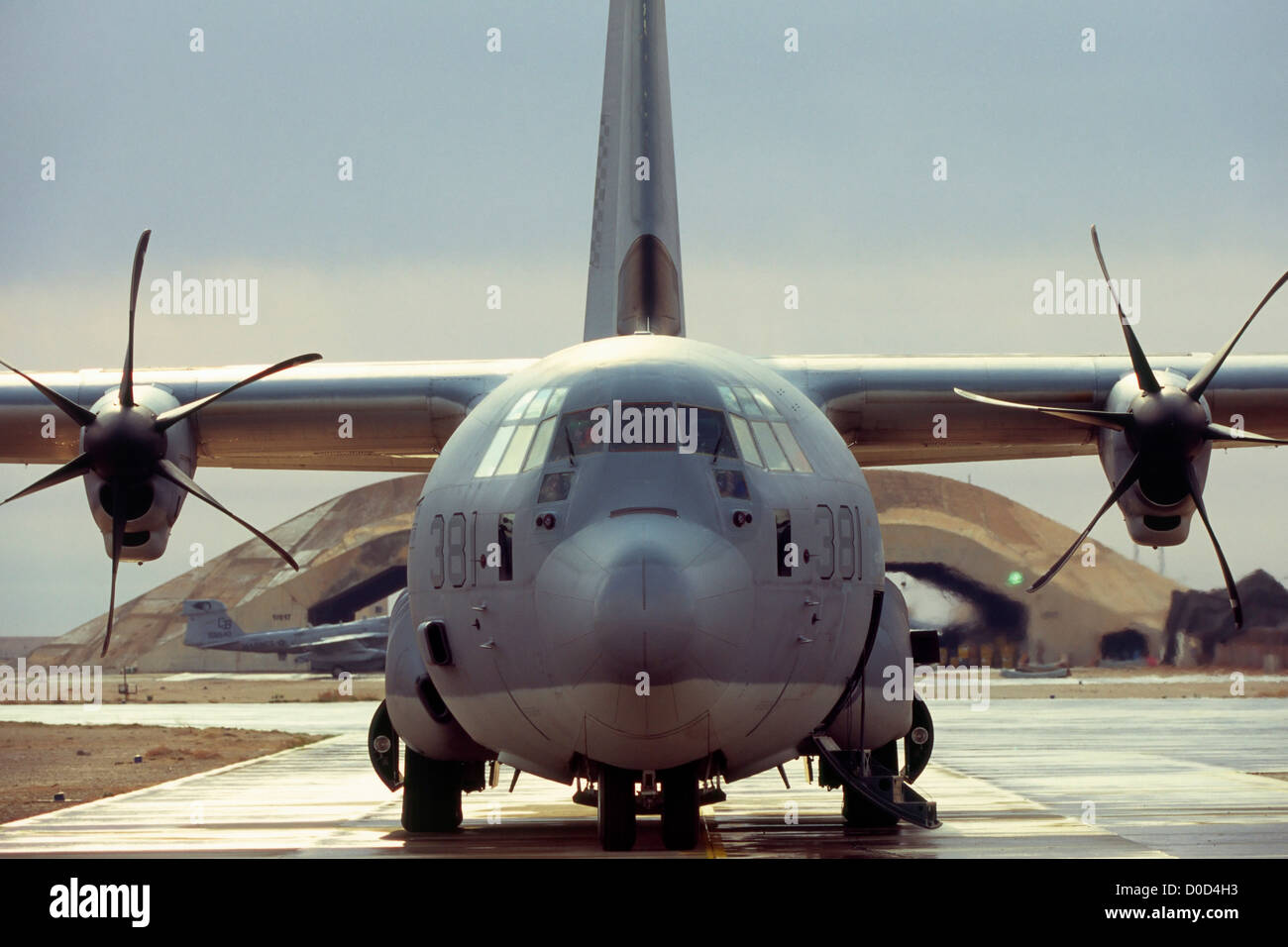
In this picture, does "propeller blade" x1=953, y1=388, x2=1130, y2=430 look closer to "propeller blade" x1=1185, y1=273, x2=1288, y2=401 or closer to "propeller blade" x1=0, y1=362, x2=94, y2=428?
"propeller blade" x1=1185, y1=273, x2=1288, y2=401

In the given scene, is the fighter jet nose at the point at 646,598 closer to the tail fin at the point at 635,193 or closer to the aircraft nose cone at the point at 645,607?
the aircraft nose cone at the point at 645,607

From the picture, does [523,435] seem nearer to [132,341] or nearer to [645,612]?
[645,612]

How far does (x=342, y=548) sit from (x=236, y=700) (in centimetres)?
2529

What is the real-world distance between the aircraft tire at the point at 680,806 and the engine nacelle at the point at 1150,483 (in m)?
6.33

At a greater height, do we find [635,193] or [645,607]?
[635,193]

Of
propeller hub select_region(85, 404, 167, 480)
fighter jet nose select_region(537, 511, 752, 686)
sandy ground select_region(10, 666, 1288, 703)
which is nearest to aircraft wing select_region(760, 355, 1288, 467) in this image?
propeller hub select_region(85, 404, 167, 480)

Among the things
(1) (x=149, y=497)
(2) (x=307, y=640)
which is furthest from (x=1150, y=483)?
(2) (x=307, y=640)

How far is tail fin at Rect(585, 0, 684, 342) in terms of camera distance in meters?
13.9

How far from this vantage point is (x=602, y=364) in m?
9.86

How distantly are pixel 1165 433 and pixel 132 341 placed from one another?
9.19 m

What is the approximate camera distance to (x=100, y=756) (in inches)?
1080

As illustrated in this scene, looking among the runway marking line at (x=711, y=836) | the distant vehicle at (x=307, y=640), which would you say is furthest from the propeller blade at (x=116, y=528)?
the distant vehicle at (x=307, y=640)
